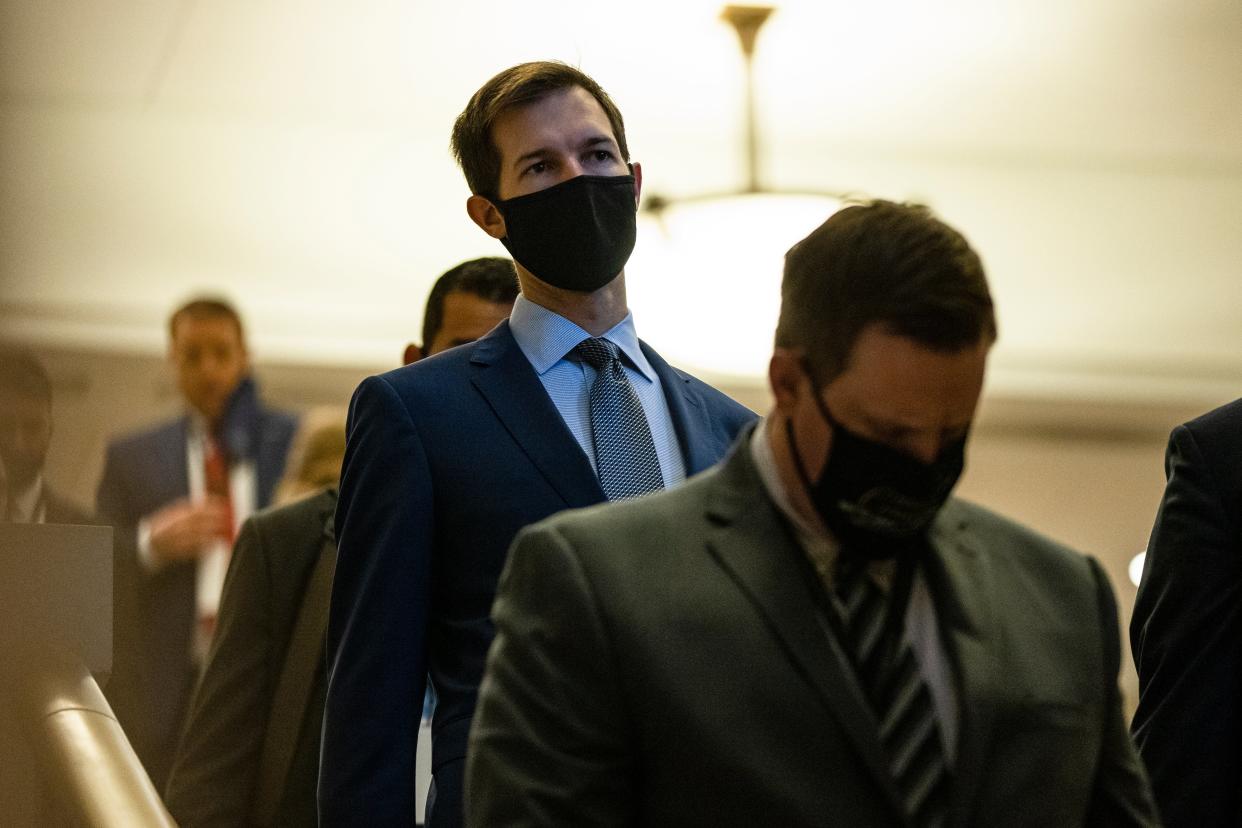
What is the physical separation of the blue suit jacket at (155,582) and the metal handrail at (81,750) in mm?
847

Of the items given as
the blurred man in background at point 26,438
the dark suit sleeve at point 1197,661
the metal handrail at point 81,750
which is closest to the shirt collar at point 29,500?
the blurred man in background at point 26,438

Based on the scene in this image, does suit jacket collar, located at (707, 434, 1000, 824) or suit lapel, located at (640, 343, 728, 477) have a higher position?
suit lapel, located at (640, 343, 728, 477)

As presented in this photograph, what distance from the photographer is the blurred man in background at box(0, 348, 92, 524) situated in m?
3.56

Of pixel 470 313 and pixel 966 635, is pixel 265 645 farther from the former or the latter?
pixel 966 635

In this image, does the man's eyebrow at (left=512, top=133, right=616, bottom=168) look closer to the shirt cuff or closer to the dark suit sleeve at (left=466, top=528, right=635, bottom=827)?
the dark suit sleeve at (left=466, top=528, right=635, bottom=827)

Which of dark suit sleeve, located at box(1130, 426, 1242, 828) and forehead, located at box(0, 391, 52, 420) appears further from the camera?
forehead, located at box(0, 391, 52, 420)

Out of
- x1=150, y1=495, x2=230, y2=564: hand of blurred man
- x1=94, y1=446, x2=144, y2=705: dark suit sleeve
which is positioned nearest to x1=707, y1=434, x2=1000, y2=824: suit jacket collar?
x1=94, y1=446, x2=144, y2=705: dark suit sleeve

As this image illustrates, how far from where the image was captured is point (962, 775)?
61.4 inches

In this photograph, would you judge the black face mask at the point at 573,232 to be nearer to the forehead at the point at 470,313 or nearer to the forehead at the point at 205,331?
the forehead at the point at 470,313

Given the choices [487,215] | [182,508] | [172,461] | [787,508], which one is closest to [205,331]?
[172,461]

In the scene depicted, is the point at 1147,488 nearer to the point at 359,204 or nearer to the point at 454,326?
the point at 359,204

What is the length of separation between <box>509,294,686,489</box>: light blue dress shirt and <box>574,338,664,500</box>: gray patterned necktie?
11mm

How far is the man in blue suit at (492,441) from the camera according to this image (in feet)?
7.14

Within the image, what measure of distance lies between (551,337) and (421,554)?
1.13 feet
